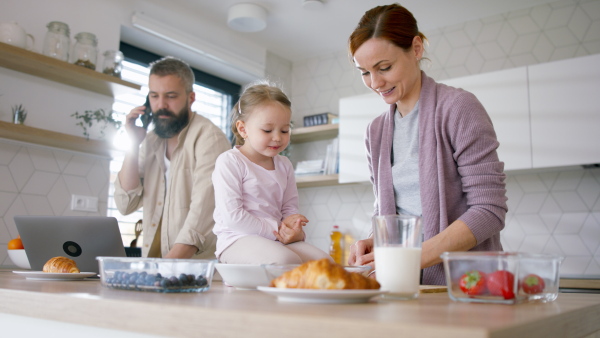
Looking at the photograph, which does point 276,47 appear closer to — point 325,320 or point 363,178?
point 363,178

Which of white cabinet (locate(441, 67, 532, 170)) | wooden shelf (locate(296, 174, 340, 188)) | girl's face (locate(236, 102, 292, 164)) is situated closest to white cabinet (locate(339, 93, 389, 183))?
wooden shelf (locate(296, 174, 340, 188))

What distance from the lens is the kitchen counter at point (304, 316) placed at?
532mm

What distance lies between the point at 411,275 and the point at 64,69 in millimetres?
2623

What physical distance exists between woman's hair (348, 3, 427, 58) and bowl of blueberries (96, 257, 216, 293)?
889 millimetres

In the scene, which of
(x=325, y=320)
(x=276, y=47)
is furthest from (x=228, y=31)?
(x=325, y=320)

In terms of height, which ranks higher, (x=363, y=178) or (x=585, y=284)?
(x=363, y=178)

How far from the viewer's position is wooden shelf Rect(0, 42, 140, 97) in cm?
274

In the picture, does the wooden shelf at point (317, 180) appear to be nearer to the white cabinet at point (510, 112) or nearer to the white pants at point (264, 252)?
the white cabinet at point (510, 112)

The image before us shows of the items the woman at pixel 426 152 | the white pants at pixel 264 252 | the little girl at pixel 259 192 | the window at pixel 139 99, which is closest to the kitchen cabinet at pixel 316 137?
the window at pixel 139 99

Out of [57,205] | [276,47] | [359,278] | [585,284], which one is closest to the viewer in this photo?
[359,278]

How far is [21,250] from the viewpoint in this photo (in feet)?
6.13

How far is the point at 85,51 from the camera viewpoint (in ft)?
10.1

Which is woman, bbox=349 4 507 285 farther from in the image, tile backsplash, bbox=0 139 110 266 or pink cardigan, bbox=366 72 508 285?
tile backsplash, bbox=0 139 110 266

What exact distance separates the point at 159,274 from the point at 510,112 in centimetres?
284
